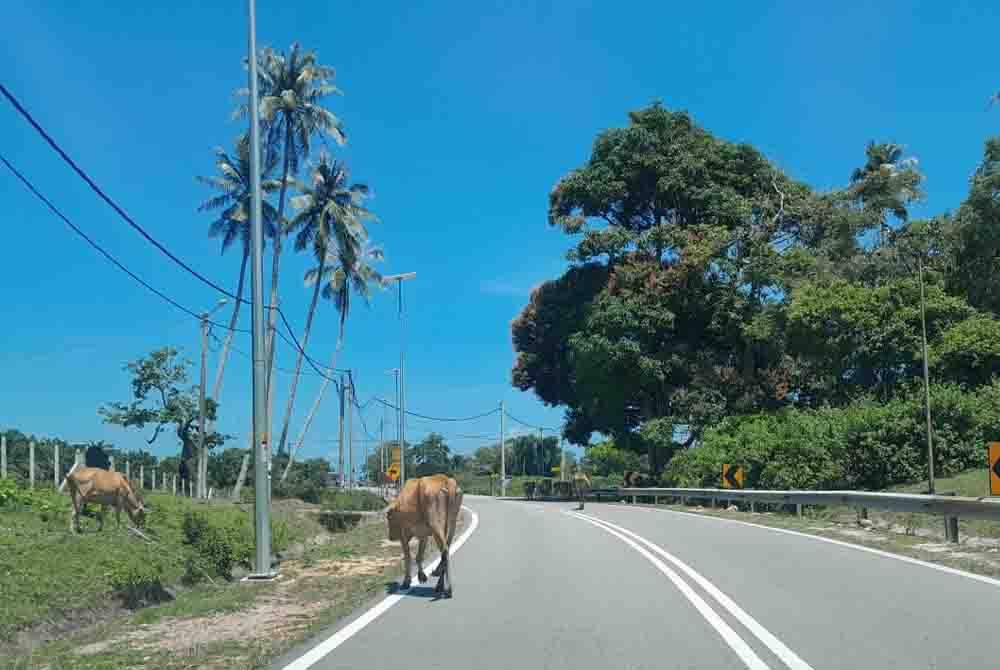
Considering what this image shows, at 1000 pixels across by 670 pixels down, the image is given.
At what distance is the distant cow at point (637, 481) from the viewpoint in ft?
159

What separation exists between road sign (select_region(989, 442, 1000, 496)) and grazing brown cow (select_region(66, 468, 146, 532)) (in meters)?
15.6

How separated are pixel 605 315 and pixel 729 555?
29.6 metres

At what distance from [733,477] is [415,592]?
2356 cm

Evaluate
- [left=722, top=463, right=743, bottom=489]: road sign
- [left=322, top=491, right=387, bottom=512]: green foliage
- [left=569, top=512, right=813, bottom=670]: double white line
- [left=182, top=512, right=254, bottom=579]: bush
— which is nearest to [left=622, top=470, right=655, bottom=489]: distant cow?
[left=322, top=491, right=387, bottom=512]: green foliage

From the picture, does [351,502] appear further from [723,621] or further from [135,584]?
[723,621]

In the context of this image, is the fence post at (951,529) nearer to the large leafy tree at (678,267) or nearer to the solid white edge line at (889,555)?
the solid white edge line at (889,555)

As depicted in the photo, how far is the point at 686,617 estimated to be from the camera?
992cm

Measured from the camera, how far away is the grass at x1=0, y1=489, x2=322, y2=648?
11.7 metres

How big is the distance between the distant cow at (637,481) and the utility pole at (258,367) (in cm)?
3508

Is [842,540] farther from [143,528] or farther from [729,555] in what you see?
[143,528]

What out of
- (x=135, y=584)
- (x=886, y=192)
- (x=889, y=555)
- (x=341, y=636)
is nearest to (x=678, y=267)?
(x=886, y=192)

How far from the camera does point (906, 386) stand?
33812 millimetres

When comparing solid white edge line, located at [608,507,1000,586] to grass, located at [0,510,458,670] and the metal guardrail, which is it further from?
grass, located at [0,510,458,670]

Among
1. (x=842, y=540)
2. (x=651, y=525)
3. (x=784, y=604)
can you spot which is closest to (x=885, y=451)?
(x=651, y=525)
